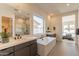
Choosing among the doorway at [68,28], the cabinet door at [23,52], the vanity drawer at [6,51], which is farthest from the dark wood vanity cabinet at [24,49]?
the doorway at [68,28]

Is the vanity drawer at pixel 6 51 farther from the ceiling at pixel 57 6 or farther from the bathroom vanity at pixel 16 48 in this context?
the ceiling at pixel 57 6

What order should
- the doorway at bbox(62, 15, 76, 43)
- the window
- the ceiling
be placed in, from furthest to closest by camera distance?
the doorway at bbox(62, 15, 76, 43) < the ceiling < the window

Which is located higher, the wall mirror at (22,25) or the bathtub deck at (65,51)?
the wall mirror at (22,25)

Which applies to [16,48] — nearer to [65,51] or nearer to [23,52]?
[23,52]

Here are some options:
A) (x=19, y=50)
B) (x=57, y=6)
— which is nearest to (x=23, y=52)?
(x=19, y=50)

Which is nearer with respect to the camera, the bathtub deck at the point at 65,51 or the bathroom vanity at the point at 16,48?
the bathroom vanity at the point at 16,48

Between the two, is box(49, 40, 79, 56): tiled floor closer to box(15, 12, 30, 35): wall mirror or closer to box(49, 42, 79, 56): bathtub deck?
box(49, 42, 79, 56): bathtub deck

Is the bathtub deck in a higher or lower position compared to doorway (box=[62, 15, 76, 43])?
lower

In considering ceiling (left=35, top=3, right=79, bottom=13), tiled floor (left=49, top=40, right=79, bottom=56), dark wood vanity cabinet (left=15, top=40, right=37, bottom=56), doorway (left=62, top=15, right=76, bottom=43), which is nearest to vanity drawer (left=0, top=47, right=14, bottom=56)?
dark wood vanity cabinet (left=15, top=40, right=37, bottom=56)

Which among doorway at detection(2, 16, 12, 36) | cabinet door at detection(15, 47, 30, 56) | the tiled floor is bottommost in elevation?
the tiled floor

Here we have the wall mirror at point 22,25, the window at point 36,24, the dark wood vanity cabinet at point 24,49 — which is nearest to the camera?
the dark wood vanity cabinet at point 24,49

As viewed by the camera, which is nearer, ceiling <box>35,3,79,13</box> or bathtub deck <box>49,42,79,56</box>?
bathtub deck <box>49,42,79,56</box>

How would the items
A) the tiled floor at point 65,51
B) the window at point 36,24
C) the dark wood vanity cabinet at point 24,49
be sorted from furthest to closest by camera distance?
the window at point 36,24, the tiled floor at point 65,51, the dark wood vanity cabinet at point 24,49

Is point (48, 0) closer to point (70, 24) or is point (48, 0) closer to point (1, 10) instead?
point (1, 10)
